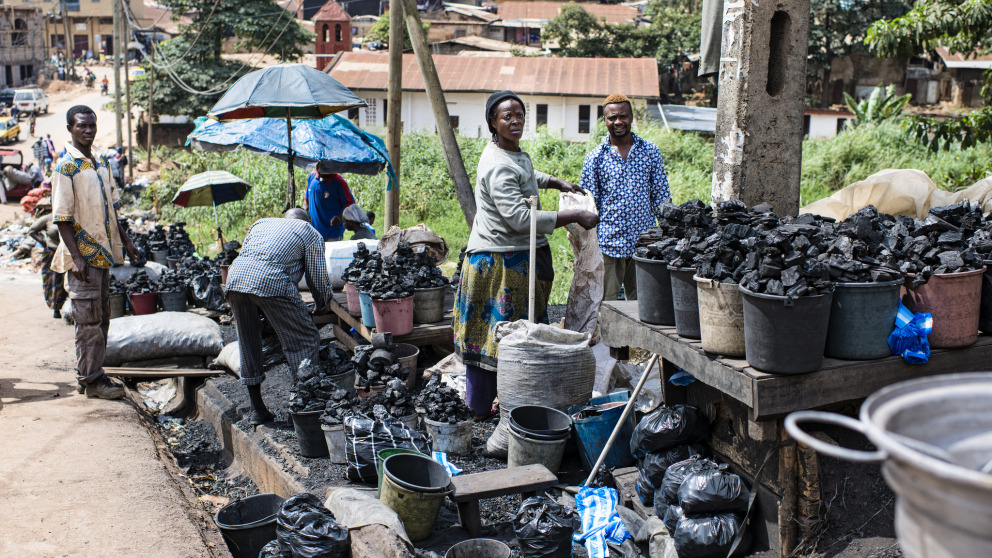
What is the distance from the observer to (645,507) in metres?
3.95

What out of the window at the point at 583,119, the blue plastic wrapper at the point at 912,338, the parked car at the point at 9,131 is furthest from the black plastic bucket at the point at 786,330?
the parked car at the point at 9,131

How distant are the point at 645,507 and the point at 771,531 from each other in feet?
2.34

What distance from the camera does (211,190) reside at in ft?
36.5

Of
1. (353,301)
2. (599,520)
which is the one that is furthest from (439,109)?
(599,520)

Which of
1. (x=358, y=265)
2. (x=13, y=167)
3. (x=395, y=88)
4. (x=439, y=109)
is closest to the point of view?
(x=358, y=265)

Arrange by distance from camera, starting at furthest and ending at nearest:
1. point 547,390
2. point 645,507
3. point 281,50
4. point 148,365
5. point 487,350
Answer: point 281,50 → point 148,365 → point 487,350 → point 547,390 → point 645,507

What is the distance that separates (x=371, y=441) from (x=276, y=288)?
4.59 ft

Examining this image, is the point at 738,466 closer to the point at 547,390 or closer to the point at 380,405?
the point at 547,390

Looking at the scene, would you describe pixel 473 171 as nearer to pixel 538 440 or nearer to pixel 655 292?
pixel 538 440

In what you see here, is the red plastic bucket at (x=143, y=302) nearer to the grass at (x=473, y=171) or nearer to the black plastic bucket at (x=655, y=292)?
the grass at (x=473, y=171)

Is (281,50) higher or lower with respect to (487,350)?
higher

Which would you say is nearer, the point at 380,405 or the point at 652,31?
the point at 380,405

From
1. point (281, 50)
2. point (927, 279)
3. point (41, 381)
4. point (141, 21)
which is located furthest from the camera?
point (141, 21)

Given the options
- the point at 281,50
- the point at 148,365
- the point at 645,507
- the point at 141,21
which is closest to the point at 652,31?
the point at 281,50
